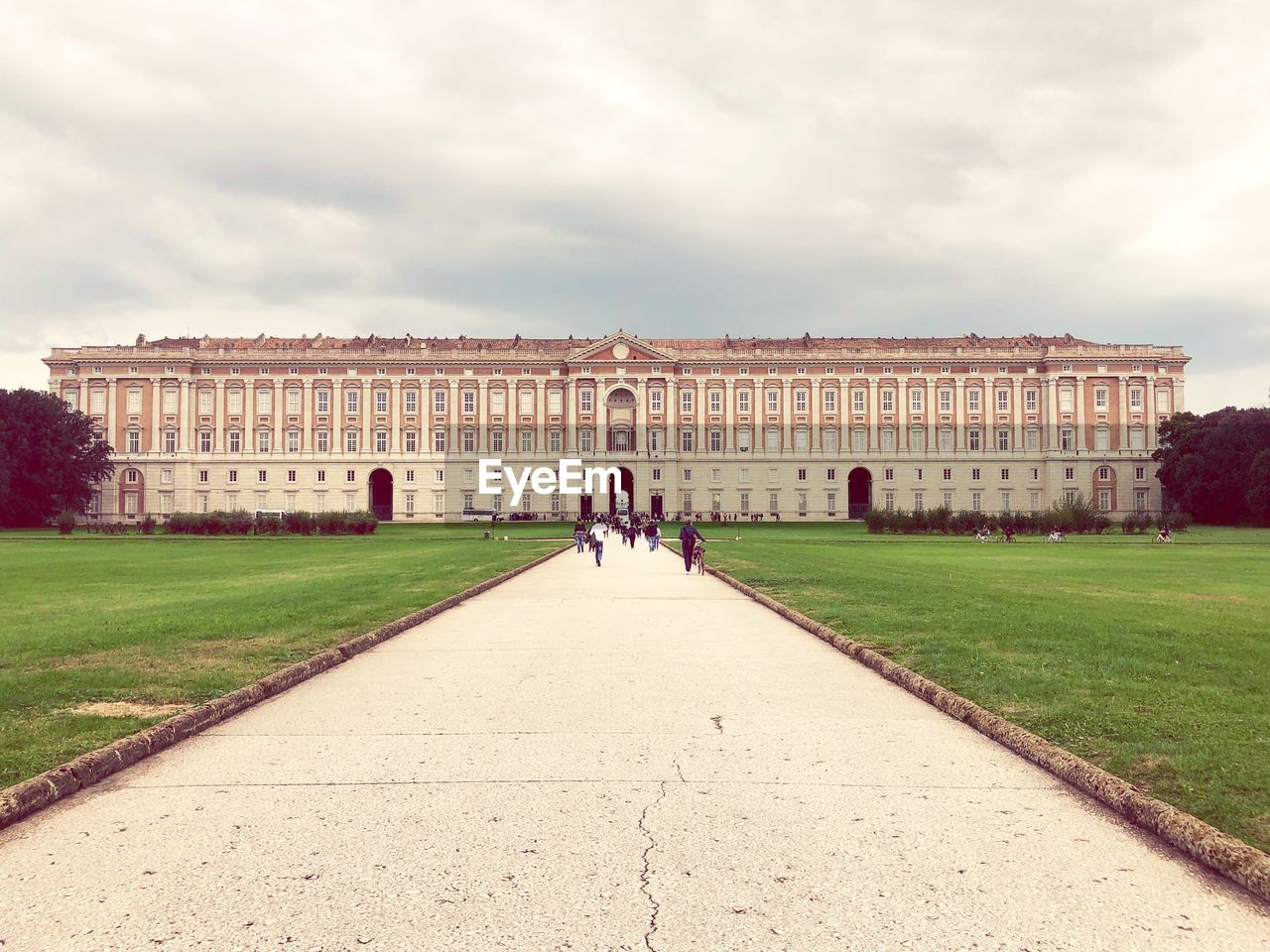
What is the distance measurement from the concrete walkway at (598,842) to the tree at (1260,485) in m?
70.4

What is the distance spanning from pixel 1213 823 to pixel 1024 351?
320 feet

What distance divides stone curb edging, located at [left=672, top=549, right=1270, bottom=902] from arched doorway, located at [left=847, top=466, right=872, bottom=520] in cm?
8730

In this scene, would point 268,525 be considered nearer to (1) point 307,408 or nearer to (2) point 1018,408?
(1) point 307,408

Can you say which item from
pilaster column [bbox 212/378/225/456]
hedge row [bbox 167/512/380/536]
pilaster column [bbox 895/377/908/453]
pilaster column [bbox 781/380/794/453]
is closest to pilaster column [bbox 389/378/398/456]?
pilaster column [bbox 212/378/225/456]

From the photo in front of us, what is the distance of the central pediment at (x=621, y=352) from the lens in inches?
3634

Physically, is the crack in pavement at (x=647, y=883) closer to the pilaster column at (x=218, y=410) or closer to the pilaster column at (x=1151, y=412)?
the pilaster column at (x=218, y=410)

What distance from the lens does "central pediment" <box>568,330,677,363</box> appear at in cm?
9231

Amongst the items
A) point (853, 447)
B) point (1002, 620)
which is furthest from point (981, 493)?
point (1002, 620)

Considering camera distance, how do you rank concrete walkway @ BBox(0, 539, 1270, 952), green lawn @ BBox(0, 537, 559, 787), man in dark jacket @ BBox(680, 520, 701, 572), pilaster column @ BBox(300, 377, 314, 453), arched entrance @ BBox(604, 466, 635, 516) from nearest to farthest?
1. concrete walkway @ BBox(0, 539, 1270, 952)
2. green lawn @ BBox(0, 537, 559, 787)
3. man in dark jacket @ BBox(680, 520, 701, 572)
4. arched entrance @ BBox(604, 466, 635, 516)
5. pilaster column @ BBox(300, 377, 314, 453)

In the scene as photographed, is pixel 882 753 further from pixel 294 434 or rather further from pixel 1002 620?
pixel 294 434

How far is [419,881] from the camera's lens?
433 cm

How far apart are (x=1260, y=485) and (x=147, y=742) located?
249 ft

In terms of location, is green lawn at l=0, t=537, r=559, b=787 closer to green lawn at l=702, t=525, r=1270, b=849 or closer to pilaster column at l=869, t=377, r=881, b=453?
green lawn at l=702, t=525, r=1270, b=849

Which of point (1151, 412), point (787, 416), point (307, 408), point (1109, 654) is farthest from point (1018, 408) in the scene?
point (1109, 654)
